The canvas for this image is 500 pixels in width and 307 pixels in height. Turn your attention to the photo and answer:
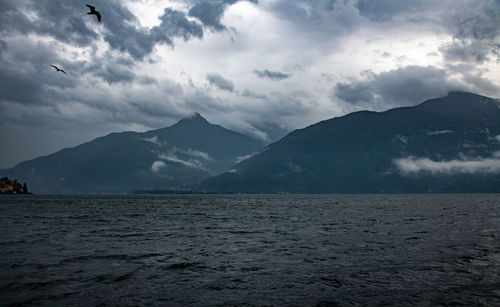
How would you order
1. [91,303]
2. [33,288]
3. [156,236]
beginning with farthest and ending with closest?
[156,236], [33,288], [91,303]

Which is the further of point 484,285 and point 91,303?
point 484,285

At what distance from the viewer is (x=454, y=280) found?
18.2 m

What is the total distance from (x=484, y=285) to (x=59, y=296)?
72.0ft

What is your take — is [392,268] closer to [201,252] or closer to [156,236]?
[201,252]

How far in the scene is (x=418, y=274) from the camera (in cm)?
1961

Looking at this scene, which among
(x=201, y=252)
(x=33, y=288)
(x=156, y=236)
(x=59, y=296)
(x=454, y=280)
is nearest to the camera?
(x=59, y=296)

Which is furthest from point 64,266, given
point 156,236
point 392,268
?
point 392,268

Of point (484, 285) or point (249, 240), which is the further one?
point (249, 240)

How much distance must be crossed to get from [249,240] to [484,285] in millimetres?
21013

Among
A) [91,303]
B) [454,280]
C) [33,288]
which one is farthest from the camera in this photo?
[454,280]

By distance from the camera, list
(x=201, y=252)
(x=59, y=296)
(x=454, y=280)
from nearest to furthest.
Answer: (x=59, y=296) < (x=454, y=280) < (x=201, y=252)

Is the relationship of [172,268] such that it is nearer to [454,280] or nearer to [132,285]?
[132,285]

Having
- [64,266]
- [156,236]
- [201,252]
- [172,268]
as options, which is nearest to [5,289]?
[64,266]

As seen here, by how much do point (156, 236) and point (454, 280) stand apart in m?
29.5
